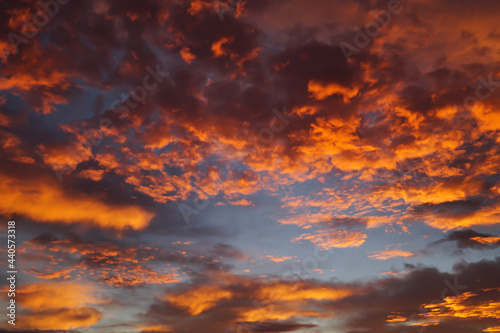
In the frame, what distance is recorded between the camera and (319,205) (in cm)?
3428

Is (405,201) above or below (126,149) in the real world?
below

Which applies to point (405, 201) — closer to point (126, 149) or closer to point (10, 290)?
point (126, 149)

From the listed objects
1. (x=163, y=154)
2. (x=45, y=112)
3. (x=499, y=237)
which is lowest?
(x=499, y=237)

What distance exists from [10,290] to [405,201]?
1621 inches

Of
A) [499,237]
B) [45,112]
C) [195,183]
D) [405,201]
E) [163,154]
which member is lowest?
[499,237]

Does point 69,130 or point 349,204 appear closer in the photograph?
point 69,130

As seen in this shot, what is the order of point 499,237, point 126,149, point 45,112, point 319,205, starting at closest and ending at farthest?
point 45,112 < point 126,149 < point 319,205 < point 499,237

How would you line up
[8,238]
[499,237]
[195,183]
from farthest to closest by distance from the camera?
[499,237] → [195,183] → [8,238]

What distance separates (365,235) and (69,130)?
34.1 meters

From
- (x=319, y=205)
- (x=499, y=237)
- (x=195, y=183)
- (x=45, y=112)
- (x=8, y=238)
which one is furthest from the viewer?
(x=499, y=237)

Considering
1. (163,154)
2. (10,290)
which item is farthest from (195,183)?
(10,290)

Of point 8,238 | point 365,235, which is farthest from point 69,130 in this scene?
point 365,235

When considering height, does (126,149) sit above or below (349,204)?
above

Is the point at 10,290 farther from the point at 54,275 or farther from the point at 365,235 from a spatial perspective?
the point at 365,235
